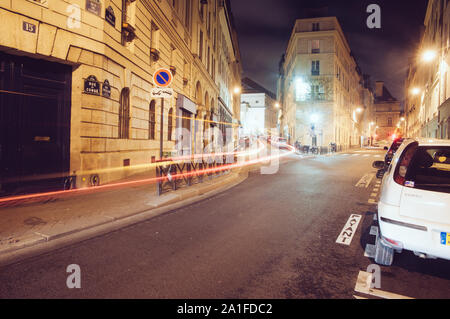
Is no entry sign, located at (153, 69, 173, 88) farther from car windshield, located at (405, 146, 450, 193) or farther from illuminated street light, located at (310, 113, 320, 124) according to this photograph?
illuminated street light, located at (310, 113, 320, 124)

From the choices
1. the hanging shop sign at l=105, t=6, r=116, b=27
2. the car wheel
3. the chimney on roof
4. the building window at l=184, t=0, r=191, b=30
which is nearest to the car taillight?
the car wheel

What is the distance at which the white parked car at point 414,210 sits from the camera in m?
3.04

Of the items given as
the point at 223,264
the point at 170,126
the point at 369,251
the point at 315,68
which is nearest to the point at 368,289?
the point at 369,251

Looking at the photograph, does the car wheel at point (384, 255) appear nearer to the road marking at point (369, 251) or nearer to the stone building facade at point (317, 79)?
the road marking at point (369, 251)

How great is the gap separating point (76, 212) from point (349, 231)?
5504mm

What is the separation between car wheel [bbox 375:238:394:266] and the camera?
11.8ft

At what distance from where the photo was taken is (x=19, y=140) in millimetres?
7668

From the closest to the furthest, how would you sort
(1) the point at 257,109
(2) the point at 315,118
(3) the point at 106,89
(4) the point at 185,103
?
1. (3) the point at 106,89
2. (4) the point at 185,103
3. (2) the point at 315,118
4. (1) the point at 257,109

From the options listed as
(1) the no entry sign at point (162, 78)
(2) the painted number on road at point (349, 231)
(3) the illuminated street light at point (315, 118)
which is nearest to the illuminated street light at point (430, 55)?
(3) the illuminated street light at point (315, 118)

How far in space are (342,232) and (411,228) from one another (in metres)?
1.92

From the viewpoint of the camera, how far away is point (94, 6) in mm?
8844

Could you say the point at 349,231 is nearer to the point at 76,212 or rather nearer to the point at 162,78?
the point at 76,212

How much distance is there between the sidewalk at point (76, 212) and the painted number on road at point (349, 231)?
150 inches
